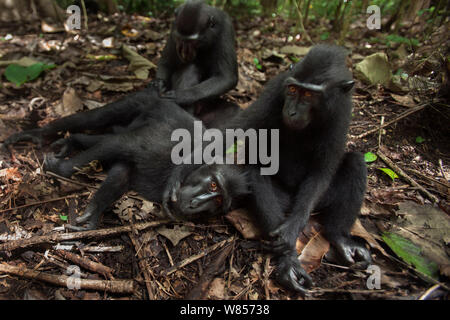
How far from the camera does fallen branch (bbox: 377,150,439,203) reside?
3.70 m

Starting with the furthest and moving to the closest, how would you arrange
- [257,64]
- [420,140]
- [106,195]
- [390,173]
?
[257,64], [420,140], [390,173], [106,195]

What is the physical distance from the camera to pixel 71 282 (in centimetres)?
264

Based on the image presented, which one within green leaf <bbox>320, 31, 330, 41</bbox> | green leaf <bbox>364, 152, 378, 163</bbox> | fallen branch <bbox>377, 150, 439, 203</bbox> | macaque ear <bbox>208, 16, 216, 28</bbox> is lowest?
fallen branch <bbox>377, 150, 439, 203</bbox>

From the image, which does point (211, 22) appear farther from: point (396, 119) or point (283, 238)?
point (283, 238)

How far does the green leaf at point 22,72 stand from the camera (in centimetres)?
496

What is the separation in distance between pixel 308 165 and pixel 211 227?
128 cm

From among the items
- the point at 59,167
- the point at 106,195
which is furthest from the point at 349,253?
the point at 59,167

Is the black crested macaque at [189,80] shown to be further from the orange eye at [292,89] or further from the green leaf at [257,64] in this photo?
the orange eye at [292,89]

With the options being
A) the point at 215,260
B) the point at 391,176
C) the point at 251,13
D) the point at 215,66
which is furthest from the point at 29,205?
the point at 251,13

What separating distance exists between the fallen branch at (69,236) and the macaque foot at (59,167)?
943 mm

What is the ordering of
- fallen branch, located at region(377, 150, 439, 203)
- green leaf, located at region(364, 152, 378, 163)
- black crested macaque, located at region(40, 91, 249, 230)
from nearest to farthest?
black crested macaque, located at region(40, 91, 249, 230) < fallen branch, located at region(377, 150, 439, 203) < green leaf, located at region(364, 152, 378, 163)

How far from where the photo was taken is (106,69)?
5887mm

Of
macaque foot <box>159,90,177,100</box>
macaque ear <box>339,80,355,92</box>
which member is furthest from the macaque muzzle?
macaque ear <box>339,80,355,92</box>

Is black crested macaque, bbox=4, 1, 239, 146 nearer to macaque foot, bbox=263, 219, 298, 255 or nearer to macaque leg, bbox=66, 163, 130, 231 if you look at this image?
macaque leg, bbox=66, 163, 130, 231
